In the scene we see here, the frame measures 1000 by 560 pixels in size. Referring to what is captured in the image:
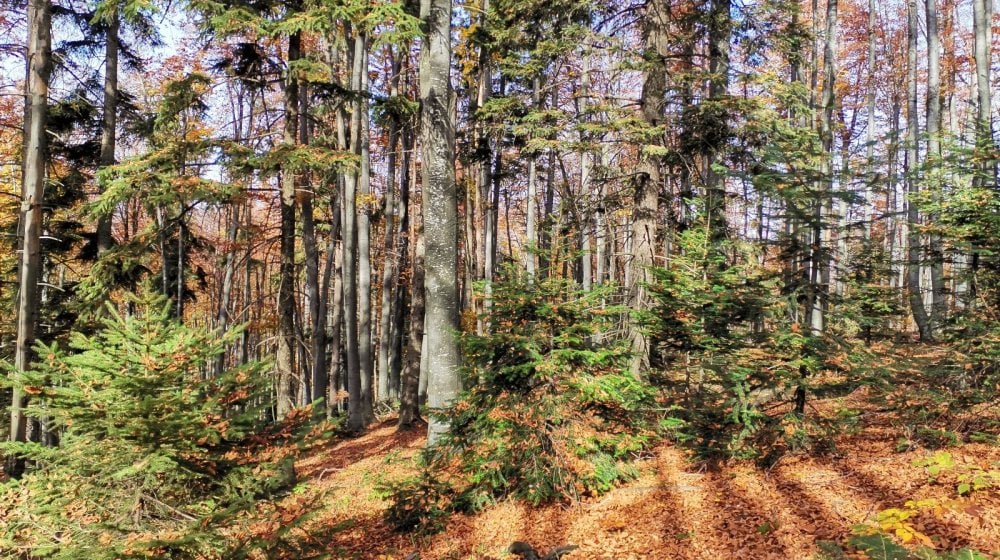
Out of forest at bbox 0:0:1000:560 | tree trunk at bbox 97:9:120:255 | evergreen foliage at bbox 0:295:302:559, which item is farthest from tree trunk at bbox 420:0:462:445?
tree trunk at bbox 97:9:120:255

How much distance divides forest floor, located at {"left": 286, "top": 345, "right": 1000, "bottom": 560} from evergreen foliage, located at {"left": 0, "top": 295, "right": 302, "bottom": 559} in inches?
29.3

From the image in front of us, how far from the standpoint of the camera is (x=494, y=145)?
50.4 feet

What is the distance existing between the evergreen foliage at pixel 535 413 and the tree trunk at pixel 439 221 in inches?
48.9

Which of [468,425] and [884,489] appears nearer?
[884,489]

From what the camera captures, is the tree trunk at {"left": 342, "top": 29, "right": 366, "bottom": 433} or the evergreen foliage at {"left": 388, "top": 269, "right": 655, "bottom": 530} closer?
the evergreen foliage at {"left": 388, "top": 269, "right": 655, "bottom": 530}

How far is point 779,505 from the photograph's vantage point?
516 cm

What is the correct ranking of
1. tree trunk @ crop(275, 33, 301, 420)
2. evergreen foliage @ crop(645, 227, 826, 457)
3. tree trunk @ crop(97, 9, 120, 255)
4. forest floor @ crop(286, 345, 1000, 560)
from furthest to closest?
tree trunk @ crop(97, 9, 120, 255) → tree trunk @ crop(275, 33, 301, 420) → evergreen foliage @ crop(645, 227, 826, 457) → forest floor @ crop(286, 345, 1000, 560)

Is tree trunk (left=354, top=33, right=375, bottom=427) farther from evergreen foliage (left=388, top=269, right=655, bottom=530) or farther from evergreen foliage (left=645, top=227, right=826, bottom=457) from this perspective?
evergreen foliage (left=645, top=227, right=826, bottom=457)

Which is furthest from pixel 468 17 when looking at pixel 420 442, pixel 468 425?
pixel 468 425

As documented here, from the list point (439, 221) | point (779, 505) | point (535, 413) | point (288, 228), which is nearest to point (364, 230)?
point (288, 228)

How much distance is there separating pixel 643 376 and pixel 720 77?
4.97 meters

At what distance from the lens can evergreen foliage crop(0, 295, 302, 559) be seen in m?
3.45

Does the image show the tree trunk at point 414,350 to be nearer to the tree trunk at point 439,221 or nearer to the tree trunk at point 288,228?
the tree trunk at point 288,228

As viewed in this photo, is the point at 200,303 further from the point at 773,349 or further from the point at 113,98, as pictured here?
the point at 773,349
